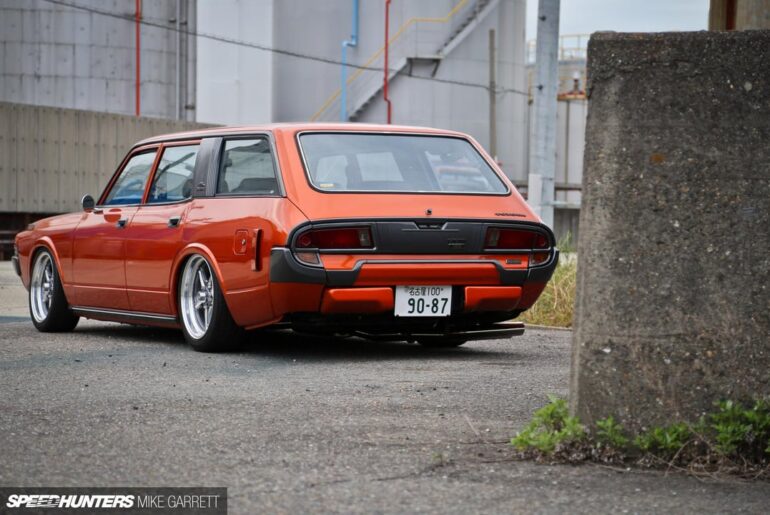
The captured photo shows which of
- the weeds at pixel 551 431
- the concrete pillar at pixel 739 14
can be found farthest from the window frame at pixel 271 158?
the weeds at pixel 551 431

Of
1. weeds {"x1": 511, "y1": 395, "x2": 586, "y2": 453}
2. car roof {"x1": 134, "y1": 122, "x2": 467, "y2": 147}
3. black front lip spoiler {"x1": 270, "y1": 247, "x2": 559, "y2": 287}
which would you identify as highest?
car roof {"x1": 134, "y1": 122, "x2": 467, "y2": 147}

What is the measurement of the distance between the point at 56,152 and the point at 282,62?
999 cm

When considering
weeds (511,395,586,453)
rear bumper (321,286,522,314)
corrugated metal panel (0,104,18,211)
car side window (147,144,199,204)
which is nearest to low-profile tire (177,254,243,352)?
car side window (147,144,199,204)

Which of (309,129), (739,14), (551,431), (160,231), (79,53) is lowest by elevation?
(551,431)

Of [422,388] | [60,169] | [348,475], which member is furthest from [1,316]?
[60,169]

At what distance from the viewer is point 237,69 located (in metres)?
33.6

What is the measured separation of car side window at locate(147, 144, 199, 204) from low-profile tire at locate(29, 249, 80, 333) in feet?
4.42

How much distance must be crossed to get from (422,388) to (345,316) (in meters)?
Result: 1.43

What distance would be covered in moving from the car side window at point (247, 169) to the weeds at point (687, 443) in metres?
3.78

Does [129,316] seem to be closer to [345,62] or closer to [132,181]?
[132,181]

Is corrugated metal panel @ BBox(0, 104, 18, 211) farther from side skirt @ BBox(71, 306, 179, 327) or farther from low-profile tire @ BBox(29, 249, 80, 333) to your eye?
side skirt @ BBox(71, 306, 179, 327)

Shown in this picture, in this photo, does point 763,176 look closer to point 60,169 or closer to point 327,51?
point 60,169

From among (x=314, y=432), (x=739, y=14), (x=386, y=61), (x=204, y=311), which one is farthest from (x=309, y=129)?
(x=386, y=61)

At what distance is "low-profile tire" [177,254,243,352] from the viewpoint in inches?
319
